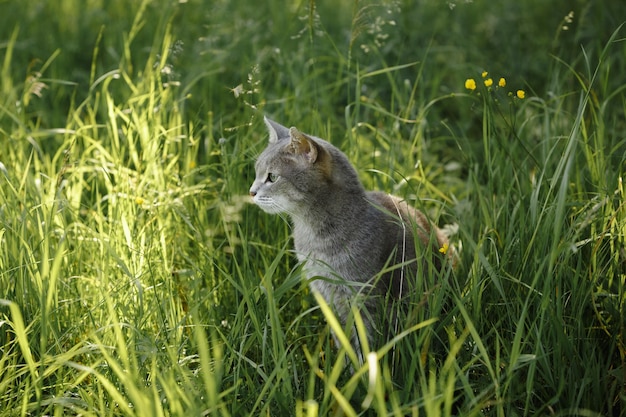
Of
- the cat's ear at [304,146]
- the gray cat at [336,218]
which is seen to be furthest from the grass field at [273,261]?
the cat's ear at [304,146]

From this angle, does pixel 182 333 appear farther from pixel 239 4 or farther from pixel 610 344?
pixel 239 4

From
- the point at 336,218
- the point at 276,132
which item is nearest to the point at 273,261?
the point at 336,218

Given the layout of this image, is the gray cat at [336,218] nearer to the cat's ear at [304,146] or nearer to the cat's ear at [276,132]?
the cat's ear at [304,146]

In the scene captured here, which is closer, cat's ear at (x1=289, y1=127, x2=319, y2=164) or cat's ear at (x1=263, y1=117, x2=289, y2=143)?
cat's ear at (x1=289, y1=127, x2=319, y2=164)

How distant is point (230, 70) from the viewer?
4.70m

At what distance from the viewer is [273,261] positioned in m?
2.51

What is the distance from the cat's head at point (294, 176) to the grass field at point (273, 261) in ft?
0.52

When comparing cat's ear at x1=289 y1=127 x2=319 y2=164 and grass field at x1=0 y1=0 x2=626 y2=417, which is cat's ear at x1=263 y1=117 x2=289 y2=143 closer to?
grass field at x1=0 y1=0 x2=626 y2=417

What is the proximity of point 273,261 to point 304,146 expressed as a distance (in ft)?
1.65

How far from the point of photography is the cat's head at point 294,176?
2.82 m

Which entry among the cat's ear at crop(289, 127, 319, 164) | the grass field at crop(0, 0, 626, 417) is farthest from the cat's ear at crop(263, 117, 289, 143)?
the cat's ear at crop(289, 127, 319, 164)

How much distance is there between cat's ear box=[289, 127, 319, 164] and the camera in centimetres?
275

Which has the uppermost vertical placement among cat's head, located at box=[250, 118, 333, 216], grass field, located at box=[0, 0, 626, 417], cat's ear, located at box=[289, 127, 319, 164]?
cat's ear, located at box=[289, 127, 319, 164]

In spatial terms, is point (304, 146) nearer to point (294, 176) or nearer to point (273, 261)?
point (294, 176)
